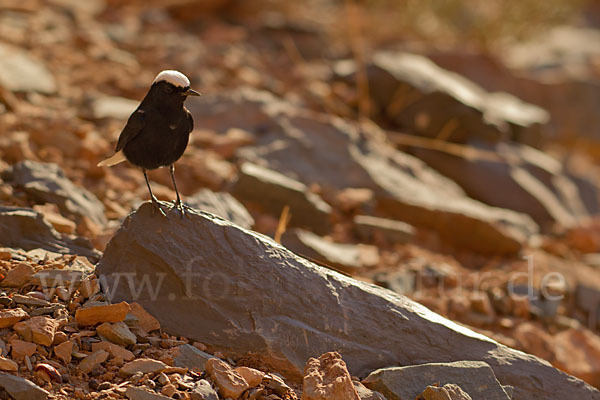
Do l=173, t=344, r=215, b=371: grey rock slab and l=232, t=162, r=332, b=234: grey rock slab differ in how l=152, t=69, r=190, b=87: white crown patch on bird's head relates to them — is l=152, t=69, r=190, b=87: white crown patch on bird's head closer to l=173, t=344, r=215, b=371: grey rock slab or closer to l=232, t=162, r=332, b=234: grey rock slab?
l=173, t=344, r=215, b=371: grey rock slab

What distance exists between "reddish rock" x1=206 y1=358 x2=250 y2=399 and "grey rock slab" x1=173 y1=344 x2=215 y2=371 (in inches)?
2.6

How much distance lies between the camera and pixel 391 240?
18.6 feet

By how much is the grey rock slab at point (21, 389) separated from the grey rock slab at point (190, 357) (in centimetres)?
59

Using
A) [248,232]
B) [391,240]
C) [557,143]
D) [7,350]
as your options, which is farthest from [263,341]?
[557,143]

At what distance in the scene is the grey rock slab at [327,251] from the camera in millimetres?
4801

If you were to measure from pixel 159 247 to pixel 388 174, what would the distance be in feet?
11.6

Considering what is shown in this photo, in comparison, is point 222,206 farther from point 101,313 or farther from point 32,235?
point 101,313

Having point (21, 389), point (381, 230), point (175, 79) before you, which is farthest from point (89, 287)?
point (381, 230)

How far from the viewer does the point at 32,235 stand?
12.2ft

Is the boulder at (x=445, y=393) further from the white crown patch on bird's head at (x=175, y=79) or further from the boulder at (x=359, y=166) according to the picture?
the boulder at (x=359, y=166)

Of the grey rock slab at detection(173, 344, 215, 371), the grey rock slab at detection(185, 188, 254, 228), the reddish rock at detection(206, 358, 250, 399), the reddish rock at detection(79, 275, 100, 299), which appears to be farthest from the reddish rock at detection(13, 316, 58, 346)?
the grey rock slab at detection(185, 188, 254, 228)

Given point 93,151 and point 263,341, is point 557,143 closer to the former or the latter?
point 93,151

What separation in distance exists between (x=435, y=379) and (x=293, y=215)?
7.89 ft

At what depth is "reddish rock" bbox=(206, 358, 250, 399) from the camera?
2835mm
